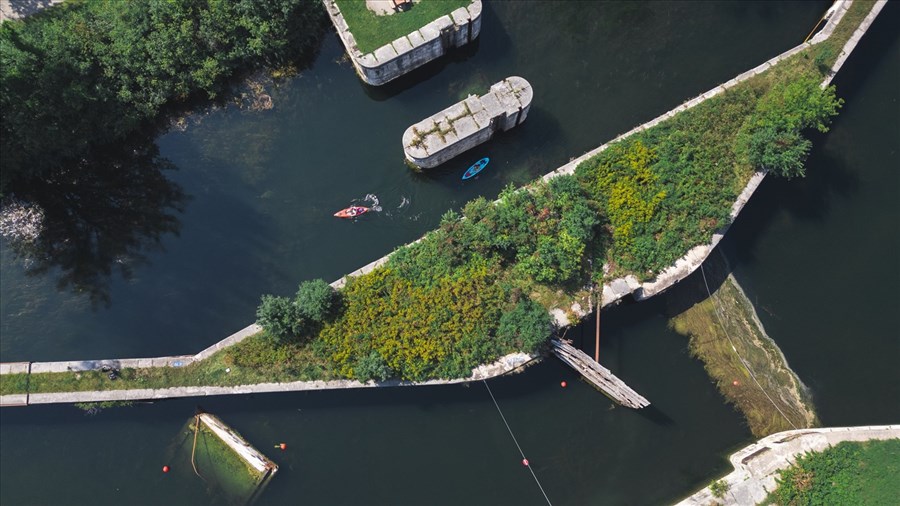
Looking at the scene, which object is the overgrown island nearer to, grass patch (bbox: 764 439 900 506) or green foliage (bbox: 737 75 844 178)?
green foliage (bbox: 737 75 844 178)

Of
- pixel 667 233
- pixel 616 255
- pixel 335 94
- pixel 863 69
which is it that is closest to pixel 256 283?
pixel 335 94

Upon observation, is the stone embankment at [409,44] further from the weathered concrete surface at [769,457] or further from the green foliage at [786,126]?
the weathered concrete surface at [769,457]

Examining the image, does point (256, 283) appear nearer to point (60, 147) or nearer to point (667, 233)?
point (60, 147)

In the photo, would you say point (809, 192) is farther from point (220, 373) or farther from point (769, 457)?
point (220, 373)

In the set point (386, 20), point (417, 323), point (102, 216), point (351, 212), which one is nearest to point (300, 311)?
point (417, 323)

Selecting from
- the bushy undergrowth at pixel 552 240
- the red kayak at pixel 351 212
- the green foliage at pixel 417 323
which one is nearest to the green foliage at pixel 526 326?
the bushy undergrowth at pixel 552 240

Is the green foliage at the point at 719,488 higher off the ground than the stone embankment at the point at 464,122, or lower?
lower

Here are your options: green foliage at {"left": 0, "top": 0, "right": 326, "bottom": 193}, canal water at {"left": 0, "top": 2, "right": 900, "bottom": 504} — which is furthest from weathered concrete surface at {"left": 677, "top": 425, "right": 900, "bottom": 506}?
green foliage at {"left": 0, "top": 0, "right": 326, "bottom": 193}
